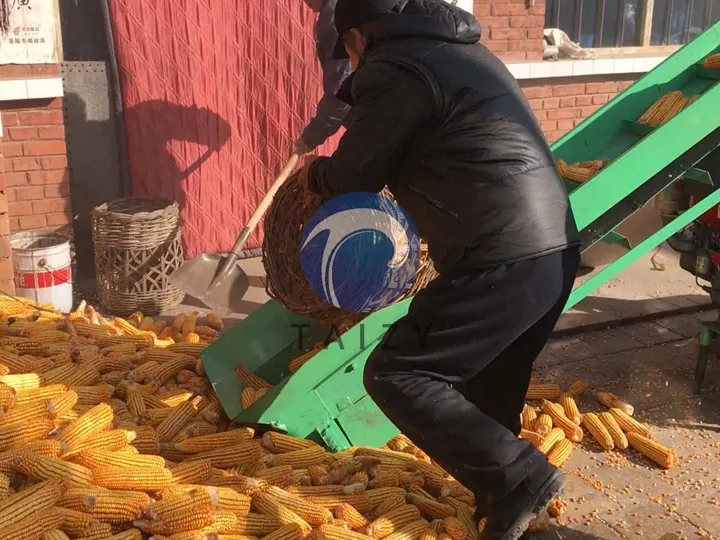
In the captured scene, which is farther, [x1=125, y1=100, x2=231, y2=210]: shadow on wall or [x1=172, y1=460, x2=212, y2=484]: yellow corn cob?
[x1=125, y1=100, x2=231, y2=210]: shadow on wall

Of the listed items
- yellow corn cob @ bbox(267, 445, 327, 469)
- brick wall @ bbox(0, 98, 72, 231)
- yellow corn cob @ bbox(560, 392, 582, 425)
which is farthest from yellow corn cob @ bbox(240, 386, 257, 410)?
brick wall @ bbox(0, 98, 72, 231)

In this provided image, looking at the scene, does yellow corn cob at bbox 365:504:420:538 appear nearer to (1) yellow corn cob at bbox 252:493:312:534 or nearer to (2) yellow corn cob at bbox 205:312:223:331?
(1) yellow corn cob at bbox 252:493:312:534

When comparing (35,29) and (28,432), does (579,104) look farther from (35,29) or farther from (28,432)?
(28,432)

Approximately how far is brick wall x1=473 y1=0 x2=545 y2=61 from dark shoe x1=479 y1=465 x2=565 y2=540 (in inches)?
224

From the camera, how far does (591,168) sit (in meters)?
3.94

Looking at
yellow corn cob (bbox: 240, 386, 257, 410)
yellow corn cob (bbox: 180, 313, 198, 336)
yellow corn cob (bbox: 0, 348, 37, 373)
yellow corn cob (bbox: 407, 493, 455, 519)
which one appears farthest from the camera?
yellow corn cob (bbox: 180, 313, 198, 336)

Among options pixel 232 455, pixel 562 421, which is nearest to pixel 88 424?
pixel 232 455

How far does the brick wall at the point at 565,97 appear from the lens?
8086mm

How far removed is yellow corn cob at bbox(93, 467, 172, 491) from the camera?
3.05 metres

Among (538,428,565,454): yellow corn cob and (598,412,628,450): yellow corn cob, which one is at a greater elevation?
(538,428,565,454): yellow corn cob

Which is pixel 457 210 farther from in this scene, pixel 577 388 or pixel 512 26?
pixel 512 26

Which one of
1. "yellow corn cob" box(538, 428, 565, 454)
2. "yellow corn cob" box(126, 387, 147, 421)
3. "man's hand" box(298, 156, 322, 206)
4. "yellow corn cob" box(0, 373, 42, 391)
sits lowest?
"yellow corn cob" box(538, 428, 565, 454)

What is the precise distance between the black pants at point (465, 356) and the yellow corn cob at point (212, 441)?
3.27 feet

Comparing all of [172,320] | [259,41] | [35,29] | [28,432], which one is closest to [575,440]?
[28,432]
